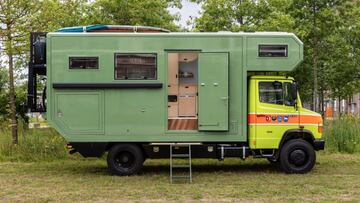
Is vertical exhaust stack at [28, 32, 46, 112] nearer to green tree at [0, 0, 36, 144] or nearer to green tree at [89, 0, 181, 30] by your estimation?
green tree at [0, 0, 36, 144]

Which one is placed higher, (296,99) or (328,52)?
(328,52)

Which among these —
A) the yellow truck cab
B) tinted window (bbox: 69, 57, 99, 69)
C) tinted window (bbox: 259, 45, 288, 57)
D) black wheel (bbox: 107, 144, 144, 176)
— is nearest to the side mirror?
the yellow truck cab

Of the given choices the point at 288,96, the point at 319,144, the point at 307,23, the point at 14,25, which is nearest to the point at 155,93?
the point at 288,96

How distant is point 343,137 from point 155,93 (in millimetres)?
7625

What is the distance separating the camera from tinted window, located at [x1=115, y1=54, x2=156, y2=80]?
12.1 m

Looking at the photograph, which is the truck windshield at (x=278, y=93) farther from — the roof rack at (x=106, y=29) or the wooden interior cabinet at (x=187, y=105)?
the roof rack at (x=106, y=29)

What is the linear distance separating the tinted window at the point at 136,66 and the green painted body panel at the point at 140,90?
119 millimetres

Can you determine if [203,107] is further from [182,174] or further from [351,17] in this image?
[351,17]

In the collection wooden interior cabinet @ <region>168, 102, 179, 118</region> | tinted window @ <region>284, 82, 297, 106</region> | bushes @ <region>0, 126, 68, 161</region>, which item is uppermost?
tinted window @ <region>284, 82, 297, 106</region>

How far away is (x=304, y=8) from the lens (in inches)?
872

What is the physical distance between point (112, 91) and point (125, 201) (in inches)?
138

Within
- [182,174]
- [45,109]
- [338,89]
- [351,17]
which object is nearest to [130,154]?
[182,174]

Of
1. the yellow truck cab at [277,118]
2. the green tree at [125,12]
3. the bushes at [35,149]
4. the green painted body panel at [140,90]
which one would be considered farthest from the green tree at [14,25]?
the yellow truck cab at [277,118]

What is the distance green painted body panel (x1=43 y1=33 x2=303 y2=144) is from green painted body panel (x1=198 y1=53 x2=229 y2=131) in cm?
2
